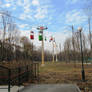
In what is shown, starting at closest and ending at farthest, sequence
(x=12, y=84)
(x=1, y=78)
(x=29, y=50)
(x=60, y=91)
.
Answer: (x=60, y=91), (x=12, y=84), (x=1, y=78), (x=29, y=50)

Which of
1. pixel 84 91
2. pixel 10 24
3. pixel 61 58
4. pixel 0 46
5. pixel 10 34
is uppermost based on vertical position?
pixel 10 24

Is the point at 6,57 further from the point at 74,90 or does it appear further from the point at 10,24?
the point at 74,90

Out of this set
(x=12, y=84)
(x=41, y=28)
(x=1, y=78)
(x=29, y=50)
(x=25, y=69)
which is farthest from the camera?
(x=29, y=50)

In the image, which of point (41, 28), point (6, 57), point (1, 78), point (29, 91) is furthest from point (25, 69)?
point (41, 28)

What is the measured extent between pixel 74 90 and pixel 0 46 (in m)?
14.6

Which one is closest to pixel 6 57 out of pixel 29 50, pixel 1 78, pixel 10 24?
pixel 10 24

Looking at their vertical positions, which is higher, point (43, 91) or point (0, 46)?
point (0, 46)

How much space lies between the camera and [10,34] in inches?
663

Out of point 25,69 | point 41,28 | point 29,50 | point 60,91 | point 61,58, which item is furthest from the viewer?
point 61,58

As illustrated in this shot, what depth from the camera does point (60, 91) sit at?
5.41 meters

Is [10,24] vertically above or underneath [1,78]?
above

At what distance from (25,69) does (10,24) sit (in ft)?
35.0

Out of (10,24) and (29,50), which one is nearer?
(10,24)

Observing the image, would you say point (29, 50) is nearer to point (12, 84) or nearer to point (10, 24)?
point (10, 24)
